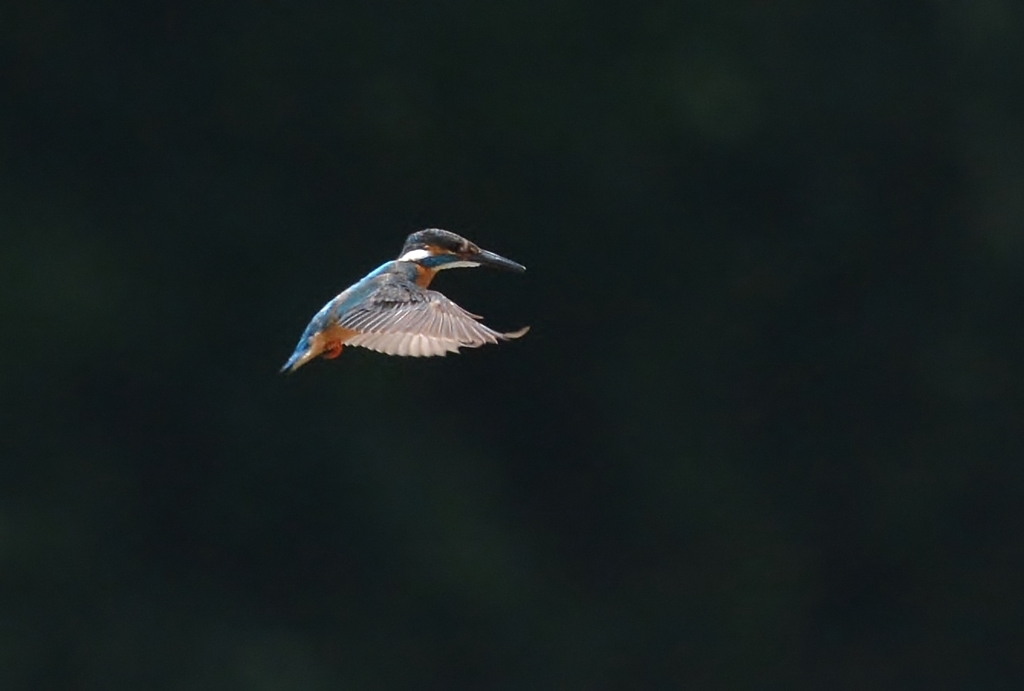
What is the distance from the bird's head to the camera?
6.77ft

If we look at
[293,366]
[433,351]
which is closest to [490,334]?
[433,351]

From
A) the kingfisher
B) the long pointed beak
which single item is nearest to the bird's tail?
the kingfisher

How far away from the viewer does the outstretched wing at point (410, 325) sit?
181 centimetres

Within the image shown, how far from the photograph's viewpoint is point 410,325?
1.83m

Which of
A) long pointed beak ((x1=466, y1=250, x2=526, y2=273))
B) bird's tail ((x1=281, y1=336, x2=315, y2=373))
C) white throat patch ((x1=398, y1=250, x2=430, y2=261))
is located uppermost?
long pointed beak ((x1=466, y1=250, x2=526, y2=273))

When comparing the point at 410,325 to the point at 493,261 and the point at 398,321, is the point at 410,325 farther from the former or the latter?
the point at 493,261

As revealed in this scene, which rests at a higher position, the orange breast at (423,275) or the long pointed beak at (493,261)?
the long pointed beak at (493,261)

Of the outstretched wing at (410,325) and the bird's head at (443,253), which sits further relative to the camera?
the bird's head at (443,253)

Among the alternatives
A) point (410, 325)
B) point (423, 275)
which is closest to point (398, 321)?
point (410, 325)

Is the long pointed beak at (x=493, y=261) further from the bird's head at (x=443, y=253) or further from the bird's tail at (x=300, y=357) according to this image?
the bird's tail at (x=300, y=357)

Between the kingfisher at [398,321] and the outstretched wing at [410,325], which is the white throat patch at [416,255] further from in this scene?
the outstretched wing at [410,325]

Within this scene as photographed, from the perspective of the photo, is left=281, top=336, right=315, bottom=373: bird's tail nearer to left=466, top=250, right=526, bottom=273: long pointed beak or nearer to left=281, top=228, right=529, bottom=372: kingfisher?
left=281, top=228, right=529, bottom=372: kingfisher

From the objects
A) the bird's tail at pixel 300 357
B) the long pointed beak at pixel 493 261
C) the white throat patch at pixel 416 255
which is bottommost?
the bird's tail at pixel 300 357

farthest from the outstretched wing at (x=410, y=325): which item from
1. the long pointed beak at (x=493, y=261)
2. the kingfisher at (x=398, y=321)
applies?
the long pointed beak at (x=493, y=261)
